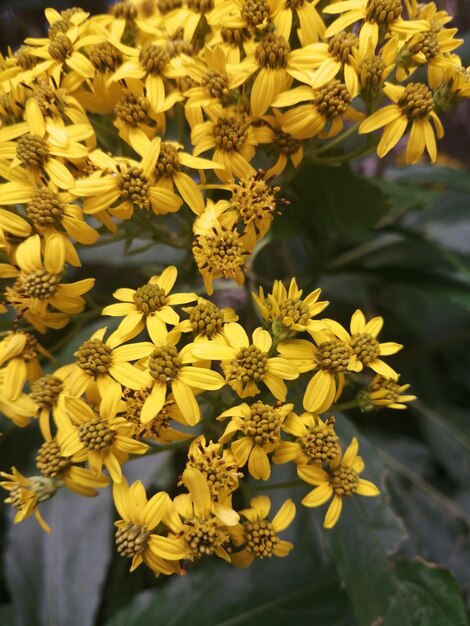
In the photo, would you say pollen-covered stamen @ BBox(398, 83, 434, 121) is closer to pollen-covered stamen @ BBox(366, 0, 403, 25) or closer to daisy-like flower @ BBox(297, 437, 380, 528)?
pollen-covered stamen @ BBox(366, 0, 403, 25)

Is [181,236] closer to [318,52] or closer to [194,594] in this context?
[318,52]

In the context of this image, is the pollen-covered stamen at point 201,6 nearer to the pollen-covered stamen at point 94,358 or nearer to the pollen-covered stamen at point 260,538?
the pollen-covered stamen at point 94,358

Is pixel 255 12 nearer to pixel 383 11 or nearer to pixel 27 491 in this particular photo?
pixel 383 11

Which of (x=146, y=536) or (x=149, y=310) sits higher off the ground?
(x=149, y=310)

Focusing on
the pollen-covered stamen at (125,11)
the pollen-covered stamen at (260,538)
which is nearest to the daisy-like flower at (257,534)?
the pollen-covered stamen at (260,538)

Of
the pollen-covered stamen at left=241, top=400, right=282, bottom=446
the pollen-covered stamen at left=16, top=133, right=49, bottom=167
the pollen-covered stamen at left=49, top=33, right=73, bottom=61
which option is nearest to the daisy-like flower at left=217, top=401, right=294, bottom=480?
the pollen-covered stamen at left=241, top=400, right=282, bottom=446

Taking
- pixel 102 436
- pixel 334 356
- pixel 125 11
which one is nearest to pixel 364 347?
pixel 334 356
